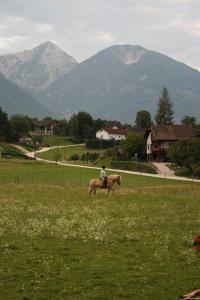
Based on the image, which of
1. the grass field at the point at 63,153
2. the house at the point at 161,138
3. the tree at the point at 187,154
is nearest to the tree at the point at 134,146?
the house at the point at 161,138

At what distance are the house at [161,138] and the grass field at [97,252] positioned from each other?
8782 cm

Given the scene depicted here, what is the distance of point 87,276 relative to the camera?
53.0 feet

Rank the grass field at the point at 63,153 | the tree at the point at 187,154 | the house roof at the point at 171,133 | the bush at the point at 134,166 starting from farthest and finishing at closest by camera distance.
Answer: the grass field at the point at 63,153
the house roof at the point at 171,133
the bush at the point at 134,166
the tree at the point at 187,154

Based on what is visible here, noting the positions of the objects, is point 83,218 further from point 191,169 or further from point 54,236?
point 191,169

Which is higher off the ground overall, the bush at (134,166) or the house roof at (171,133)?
the house roof at (171,133)

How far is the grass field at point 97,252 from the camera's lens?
1498cm

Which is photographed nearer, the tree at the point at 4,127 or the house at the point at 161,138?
the house at the point at 161,138

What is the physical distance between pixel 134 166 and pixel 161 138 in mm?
21863

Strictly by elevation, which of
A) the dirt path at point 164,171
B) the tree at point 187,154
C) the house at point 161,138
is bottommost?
the dirt path at point 164,171

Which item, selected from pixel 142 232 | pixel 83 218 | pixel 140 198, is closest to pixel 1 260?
pixel 142 232

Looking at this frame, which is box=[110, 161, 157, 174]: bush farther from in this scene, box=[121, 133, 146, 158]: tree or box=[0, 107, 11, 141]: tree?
box=[0, 107, 11, 141]: tree

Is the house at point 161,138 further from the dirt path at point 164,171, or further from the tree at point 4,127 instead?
the tree at point 4,127

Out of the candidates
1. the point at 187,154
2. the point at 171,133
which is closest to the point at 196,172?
the point at 187,154

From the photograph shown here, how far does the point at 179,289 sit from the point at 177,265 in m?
2.83
